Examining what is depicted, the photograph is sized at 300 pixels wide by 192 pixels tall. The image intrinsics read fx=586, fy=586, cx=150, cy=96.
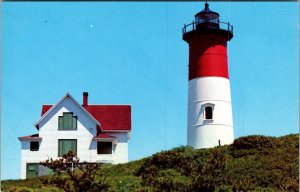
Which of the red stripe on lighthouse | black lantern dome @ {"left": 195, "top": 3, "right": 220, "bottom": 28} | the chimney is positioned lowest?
the chimney

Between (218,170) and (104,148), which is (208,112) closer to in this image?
(104,148)

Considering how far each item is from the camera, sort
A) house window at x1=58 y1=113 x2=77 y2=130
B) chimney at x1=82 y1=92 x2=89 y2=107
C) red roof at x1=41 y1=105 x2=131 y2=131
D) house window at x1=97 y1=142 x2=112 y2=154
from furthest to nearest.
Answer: chimney at x1=82 y1=92 x2=89 y2=107 → red roof at x1=41 y1=105 x2=131 y2=131 → house window at x1=97 y1=142 x2=112 y2=154 → house window at x1=58 y1=113 x2=77 y2=130

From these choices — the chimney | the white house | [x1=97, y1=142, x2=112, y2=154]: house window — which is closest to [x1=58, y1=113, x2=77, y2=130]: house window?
the white house

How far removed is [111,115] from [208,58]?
8.67 metres

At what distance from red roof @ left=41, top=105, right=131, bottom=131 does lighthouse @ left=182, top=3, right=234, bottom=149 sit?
6.60m

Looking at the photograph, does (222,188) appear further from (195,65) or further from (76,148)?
(76,148)

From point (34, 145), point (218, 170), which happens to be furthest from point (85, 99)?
point (218, 170)

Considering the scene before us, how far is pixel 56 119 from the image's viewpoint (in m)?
33.2

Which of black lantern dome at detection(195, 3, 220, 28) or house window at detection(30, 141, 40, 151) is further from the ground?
black lantern dome at detection(195, 3, 220, 28)

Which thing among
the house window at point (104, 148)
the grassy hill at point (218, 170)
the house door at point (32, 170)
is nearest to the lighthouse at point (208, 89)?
the grassy hill at point (218, 170)

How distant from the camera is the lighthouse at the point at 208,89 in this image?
92.3 ft

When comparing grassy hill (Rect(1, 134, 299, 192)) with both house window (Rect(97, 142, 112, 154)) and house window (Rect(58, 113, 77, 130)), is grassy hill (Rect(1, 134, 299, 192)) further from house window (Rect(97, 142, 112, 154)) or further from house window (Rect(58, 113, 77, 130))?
house window (Rect(58, 113, 77, 130))

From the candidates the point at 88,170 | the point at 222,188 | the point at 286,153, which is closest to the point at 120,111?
the point at 286,153

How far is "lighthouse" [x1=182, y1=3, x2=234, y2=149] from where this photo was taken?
28125mm
